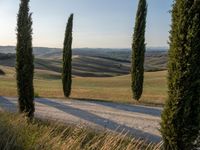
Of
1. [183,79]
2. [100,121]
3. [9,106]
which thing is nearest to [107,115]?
[100,121]

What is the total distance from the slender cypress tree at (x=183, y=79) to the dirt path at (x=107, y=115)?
Answer: 5531 mm

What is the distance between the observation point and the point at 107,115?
22703mm

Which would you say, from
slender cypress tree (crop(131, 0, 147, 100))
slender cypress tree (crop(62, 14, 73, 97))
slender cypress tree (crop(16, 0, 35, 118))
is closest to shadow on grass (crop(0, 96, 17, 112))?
slender cypress tree (crop(16, 0, 35, 118))

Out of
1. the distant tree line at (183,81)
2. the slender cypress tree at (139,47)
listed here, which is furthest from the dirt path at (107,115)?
the distant tree line at (183,81)

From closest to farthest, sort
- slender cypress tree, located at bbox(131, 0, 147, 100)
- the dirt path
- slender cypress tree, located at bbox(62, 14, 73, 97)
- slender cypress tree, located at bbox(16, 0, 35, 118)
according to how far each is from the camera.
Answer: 1. the dirt path
2. slender cypress tree, located at bbox(16, 0, 35, 118)
3. slender cypress tree, located at bbox(131, 0, 147, 100)
4. slender cypress tree, located at bbox(62, 14, 73, 97)

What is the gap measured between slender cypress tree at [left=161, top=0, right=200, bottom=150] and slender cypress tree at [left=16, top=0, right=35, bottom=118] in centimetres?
1012

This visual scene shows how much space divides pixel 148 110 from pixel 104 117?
4505mm

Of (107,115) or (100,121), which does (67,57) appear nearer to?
(107,115)

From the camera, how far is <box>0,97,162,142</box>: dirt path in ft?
60.4

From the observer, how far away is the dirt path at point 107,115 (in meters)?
18.4

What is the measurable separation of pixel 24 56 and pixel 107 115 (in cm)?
551

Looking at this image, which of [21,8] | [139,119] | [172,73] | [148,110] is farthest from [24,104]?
[172,73]

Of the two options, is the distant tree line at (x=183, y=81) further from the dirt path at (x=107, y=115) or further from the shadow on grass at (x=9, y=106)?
the shadow on grass at (x=9, y=106)

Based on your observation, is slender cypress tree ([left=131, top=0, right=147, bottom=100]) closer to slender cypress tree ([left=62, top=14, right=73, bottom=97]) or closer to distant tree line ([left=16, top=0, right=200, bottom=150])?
slender cypress tree ([left=62, top=14, right=73, bottom=97])
